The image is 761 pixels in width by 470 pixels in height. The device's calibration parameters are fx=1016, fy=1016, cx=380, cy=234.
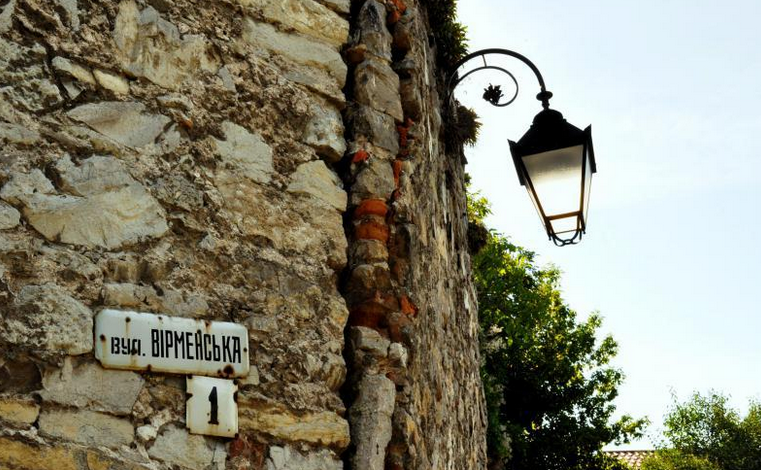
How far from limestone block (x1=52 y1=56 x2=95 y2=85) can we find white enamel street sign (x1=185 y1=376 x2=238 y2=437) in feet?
2.96

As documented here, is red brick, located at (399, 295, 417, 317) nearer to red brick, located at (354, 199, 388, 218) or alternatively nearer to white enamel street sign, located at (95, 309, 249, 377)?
red brick, located at (354, 199, 388, 218)

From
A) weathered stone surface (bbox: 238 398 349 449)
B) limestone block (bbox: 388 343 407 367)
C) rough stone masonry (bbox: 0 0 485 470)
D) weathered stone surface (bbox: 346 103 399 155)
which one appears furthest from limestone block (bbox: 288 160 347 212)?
weathered stone surface (bbox: 238 398 349 449)

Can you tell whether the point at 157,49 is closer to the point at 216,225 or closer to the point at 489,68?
the point at 216,225

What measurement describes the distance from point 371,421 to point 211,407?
63cm

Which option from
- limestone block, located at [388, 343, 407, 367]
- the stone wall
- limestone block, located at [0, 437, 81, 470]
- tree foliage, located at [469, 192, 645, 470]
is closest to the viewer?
limestone block, located at [0, 437, 81, 470]

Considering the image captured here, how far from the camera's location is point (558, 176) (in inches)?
175

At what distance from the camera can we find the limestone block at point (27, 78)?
2.73m

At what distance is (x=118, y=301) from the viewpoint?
2777mm

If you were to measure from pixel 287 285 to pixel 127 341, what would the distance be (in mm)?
619

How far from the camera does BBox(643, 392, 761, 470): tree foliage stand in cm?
2341

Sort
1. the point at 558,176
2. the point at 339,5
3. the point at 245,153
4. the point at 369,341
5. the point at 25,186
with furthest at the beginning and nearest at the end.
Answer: the point at 558,176, the point at 339,5, the point at 369,341, the point at 245,153, the point at 25,186

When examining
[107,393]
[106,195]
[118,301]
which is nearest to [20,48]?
[106,195]

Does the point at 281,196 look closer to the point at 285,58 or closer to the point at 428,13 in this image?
the point at 285,58

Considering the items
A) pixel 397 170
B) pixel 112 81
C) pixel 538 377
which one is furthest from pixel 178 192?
pixel 538 377
